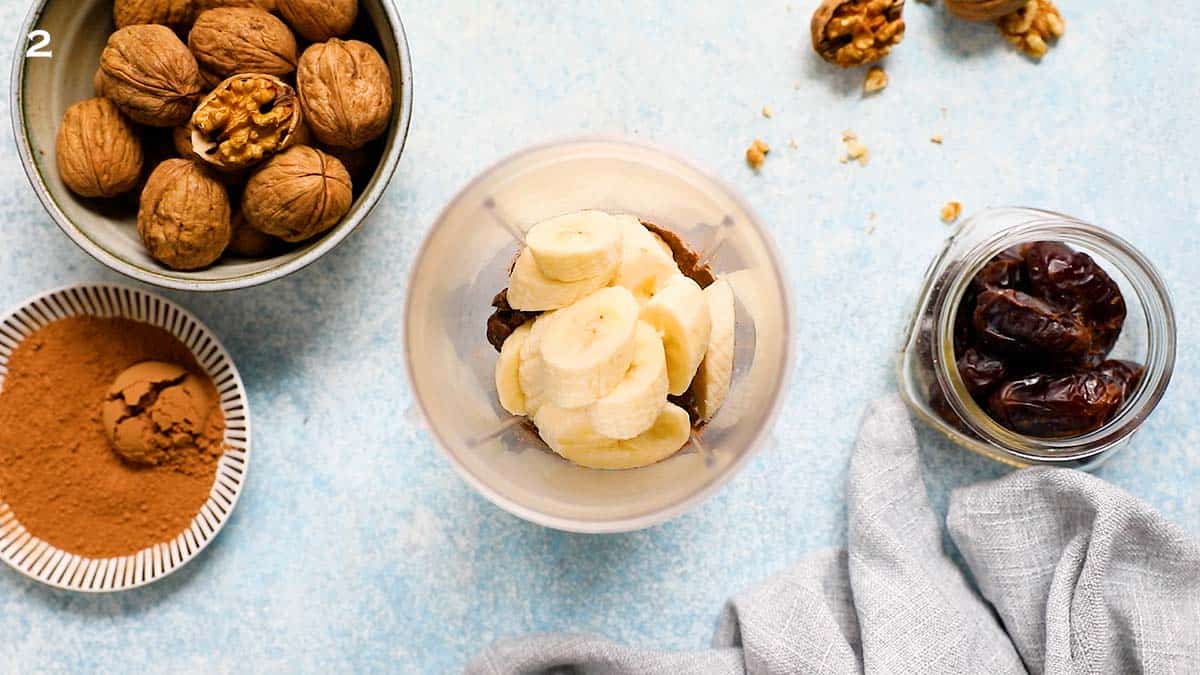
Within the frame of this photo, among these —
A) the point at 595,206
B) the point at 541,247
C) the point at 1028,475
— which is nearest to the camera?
the point at 541,247

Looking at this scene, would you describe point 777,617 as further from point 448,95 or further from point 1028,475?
point 448,95

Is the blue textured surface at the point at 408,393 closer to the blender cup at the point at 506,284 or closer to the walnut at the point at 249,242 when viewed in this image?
the walnut at the point at 249,242

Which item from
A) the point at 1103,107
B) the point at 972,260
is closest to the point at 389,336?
the point at 972,260

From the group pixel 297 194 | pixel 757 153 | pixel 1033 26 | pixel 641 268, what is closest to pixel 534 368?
pixel 641 268

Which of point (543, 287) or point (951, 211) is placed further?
point (951, 211)

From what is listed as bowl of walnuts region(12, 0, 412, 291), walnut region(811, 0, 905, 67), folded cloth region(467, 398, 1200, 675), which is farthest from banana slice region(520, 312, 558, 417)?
walnut region(811, 0, 905, 67)

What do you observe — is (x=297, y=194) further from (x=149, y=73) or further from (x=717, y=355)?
(x=717, y=355)
